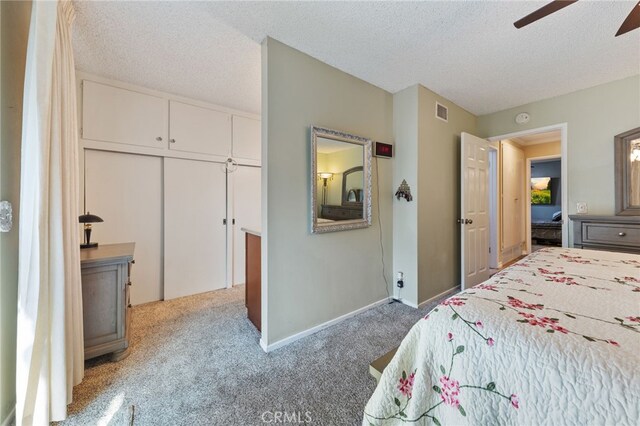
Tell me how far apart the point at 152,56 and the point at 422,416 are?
3139mm

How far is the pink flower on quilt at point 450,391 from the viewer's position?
0.75m

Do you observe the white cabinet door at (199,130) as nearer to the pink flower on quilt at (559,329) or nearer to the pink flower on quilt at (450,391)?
the pink flower on quilt at (450,391)

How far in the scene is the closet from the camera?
2615mm

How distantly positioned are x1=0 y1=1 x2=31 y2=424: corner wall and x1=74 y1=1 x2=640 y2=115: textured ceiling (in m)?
0.59

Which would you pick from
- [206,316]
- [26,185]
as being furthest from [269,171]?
[206,316]

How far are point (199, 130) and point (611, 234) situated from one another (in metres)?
4.67

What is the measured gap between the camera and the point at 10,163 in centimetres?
128

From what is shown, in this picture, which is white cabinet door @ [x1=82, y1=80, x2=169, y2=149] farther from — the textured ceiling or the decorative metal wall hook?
the decorative metal wall hook

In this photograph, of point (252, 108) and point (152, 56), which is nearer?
point (152, 56)

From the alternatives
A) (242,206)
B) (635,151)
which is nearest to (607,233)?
(635,151)

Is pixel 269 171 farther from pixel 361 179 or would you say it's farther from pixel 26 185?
pixel 26 185

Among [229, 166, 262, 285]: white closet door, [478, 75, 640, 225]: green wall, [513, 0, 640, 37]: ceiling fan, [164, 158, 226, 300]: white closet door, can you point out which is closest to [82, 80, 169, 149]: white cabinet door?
[164, 158, 226, 300]: white closet door

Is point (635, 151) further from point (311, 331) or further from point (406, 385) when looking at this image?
point (311, 331)

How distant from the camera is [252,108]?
3.42 meters
